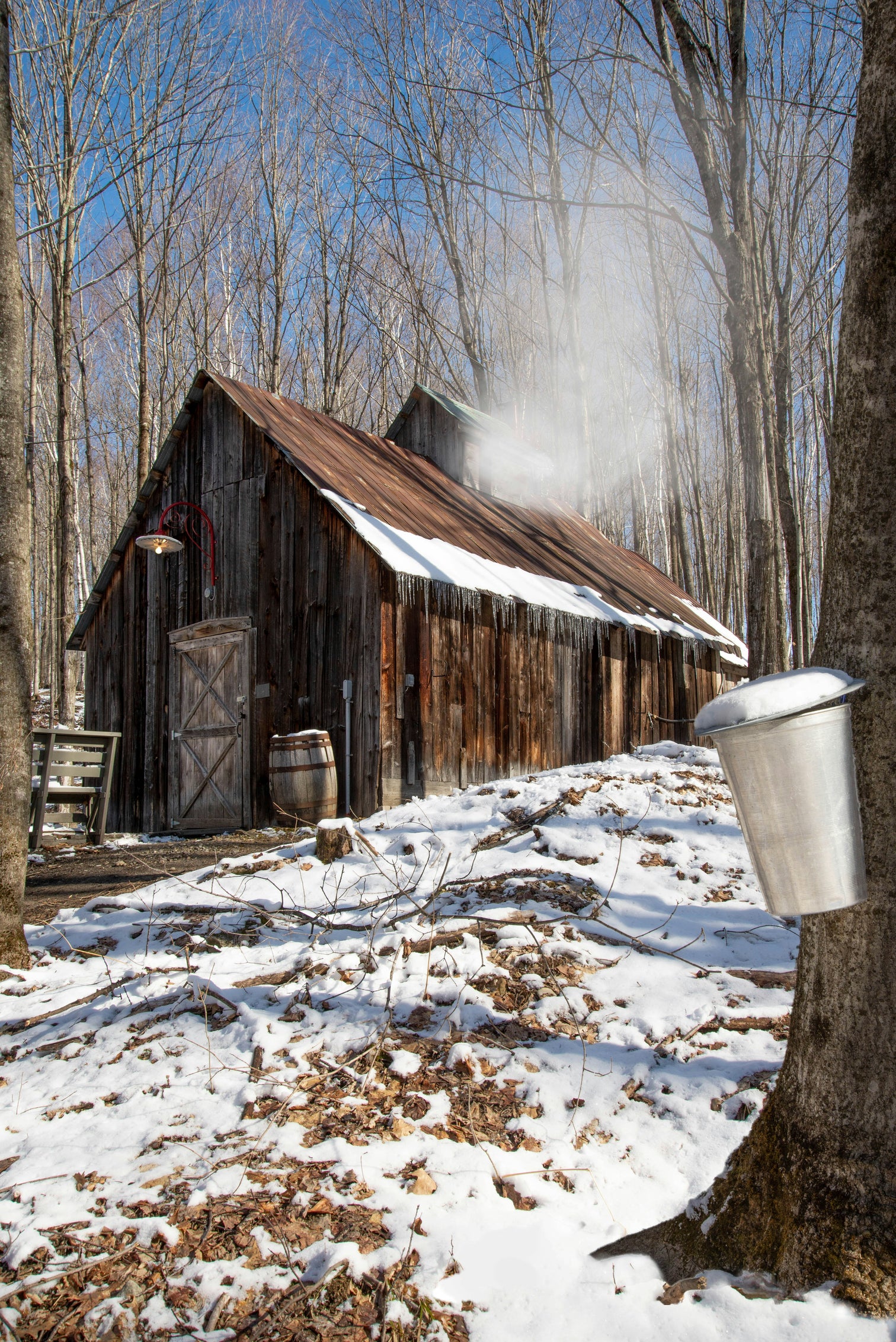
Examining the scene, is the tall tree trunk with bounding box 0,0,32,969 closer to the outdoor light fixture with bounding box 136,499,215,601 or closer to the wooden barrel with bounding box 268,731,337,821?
the wooden barrel with bounding box 268,731,337,821

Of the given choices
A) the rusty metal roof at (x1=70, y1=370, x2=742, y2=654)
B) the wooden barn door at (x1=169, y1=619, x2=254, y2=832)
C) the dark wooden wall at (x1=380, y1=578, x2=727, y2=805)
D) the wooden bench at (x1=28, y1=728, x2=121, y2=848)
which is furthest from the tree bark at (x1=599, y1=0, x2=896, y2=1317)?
the wooden barn door at (x1=169, y1=619, x2=254, y2=832)

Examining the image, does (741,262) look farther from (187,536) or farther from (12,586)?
(12,586)

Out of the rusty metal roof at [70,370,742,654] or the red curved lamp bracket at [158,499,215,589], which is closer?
the rusty metal roof at [70,370,742,654]

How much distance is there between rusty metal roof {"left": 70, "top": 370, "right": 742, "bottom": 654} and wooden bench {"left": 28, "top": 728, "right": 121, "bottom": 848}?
3844mm

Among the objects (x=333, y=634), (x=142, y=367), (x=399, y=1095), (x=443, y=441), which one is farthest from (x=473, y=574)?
(x=142, y=367)

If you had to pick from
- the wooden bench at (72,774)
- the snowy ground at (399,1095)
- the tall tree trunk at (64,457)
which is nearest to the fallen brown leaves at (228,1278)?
the snowy ground at (399,1095)

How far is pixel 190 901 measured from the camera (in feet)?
18.1

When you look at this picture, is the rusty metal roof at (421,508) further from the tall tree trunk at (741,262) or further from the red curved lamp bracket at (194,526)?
the tall tree trunk at (741,262)

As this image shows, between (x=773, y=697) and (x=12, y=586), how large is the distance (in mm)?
4100

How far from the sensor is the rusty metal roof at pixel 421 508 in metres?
11.2

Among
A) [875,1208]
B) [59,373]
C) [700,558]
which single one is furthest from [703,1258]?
[700,558]

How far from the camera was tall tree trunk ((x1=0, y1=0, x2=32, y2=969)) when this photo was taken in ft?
14.9

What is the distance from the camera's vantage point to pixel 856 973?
6.98ft

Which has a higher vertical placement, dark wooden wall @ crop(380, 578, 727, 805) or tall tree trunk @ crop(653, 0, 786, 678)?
tall tree trunk @ crop(653, 0, 786, 678)
